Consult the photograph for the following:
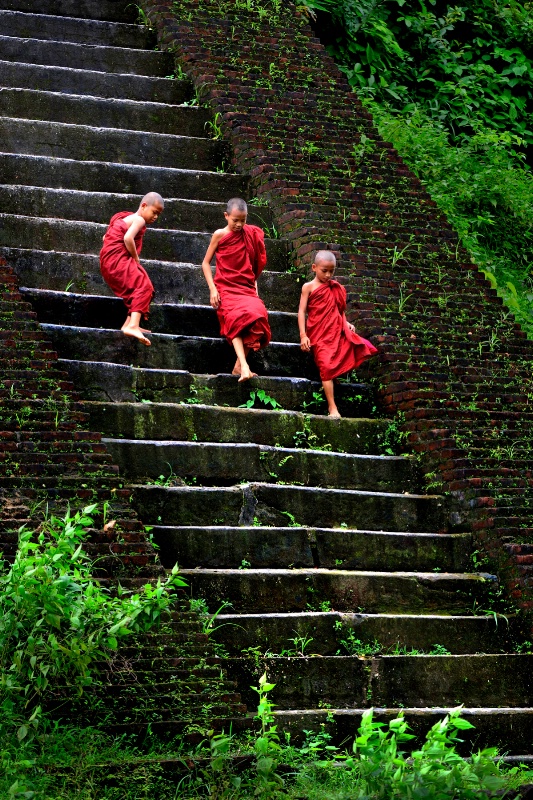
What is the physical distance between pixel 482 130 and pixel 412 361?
16.5 feet

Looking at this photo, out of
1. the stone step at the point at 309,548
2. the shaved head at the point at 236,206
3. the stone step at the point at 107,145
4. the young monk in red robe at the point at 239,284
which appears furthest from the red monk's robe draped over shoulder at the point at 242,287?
the stone step at the point at 107,145

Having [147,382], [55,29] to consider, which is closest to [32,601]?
[147,382]

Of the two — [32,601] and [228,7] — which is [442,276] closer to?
[228,7]

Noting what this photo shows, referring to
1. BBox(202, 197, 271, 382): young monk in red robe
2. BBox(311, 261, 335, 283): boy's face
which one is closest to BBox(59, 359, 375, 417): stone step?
BBox(202, 197, 271, 382): young monk in red robe

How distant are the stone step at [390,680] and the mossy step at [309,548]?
0.66 metres

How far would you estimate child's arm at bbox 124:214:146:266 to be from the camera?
7.46 m

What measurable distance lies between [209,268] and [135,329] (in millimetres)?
879

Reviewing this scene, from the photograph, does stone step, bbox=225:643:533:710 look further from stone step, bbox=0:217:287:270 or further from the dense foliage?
the dense foliage

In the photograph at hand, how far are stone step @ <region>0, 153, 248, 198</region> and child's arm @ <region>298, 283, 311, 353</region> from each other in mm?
1537

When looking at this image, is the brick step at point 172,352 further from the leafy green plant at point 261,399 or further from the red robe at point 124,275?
the leafy green plant at point 261,399

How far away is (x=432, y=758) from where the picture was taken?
4.21 metres

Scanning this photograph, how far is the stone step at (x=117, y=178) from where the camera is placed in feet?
27.7

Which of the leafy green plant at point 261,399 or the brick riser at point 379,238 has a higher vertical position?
the brick riser at point 379,238

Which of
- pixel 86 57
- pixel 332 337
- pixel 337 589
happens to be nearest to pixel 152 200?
pixel 332 337
